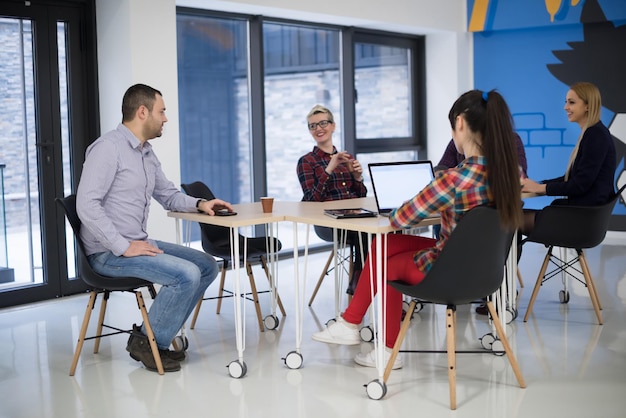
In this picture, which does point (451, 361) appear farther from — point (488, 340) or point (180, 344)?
point (180, 344)

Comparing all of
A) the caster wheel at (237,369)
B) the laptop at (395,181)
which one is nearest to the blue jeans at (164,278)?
the caster wheel at (237,369)

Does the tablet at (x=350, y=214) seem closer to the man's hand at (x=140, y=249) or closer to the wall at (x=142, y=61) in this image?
the man's hand at (x=140, y=249)

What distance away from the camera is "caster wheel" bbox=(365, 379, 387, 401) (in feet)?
10.9

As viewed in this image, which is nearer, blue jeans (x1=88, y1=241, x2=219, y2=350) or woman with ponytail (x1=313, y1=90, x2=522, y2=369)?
woman with ponytail (x1=313, y1=90, x2=522, y2=369)

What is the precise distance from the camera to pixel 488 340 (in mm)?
3986

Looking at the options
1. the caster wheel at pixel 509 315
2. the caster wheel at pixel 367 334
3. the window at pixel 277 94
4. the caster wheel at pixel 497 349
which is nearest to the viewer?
the caster wheel at pixel 497 349

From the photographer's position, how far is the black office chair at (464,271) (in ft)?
10.2

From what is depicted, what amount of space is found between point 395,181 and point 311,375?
1.00 m

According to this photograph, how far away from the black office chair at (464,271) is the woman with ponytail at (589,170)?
130cm

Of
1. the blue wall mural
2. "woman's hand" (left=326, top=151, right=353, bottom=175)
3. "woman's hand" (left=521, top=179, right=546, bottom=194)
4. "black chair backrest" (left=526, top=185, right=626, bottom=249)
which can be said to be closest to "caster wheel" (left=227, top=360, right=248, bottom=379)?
"woman's hand" (left=326, top=151, right=353, bottom=175)

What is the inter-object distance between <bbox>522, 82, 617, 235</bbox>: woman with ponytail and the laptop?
72cm

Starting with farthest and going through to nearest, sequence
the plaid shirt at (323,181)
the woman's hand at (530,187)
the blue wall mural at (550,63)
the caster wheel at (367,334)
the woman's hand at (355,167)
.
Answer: the blue wall mural at (550,63), the plaid shirt at (323,181), the woman's hand at (355,167), the woman's hand at (530,187), the caster wheel at (367,334)

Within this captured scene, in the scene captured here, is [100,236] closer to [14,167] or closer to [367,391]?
[367,391]

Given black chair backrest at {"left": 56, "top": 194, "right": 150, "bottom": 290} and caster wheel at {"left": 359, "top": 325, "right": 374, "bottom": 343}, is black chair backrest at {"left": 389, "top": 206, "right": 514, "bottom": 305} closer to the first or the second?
caster wheel at {"left": 359, "top": 325, "right": 374, "bottom": 343}
